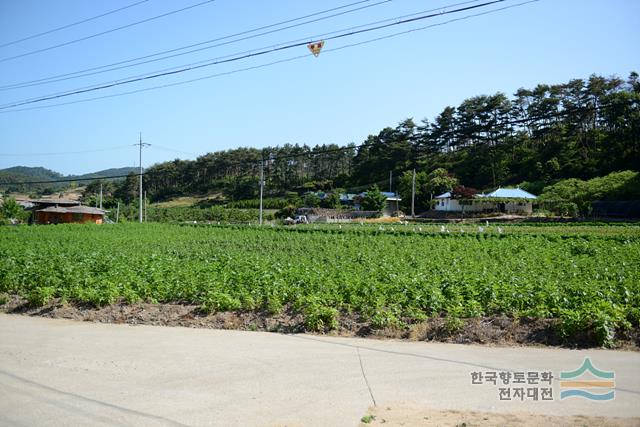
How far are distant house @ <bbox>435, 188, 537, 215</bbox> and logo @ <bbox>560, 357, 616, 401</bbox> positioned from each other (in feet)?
168

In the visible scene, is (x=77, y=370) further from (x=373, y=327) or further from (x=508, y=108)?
(x=508, y=108)

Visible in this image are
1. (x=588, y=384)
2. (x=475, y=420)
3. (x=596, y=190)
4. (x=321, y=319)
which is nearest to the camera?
(x=475, y=420)

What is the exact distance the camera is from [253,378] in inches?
258

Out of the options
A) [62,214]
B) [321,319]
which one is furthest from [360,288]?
[62,214]

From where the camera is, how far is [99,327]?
9703 mm

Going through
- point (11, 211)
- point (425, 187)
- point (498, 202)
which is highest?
point (425, 187)

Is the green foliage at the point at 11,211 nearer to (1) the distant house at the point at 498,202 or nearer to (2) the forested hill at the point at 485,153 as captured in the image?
(2) the forested hill at the point at 485,153

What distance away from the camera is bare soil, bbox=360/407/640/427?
493 cm

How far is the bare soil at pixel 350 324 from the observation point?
26.7ft

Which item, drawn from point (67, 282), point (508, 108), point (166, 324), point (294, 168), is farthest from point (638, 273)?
point (294, 168)

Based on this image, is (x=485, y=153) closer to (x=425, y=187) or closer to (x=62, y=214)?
(x=425, y=187)

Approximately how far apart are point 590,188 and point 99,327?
56998 mm

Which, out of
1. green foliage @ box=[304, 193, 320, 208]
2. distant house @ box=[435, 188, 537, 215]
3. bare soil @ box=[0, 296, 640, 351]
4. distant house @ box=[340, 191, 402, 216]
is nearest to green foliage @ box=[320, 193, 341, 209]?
green foliage @ box=[304, 193, 320, 208]

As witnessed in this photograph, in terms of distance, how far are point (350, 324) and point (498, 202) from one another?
2070 inches
